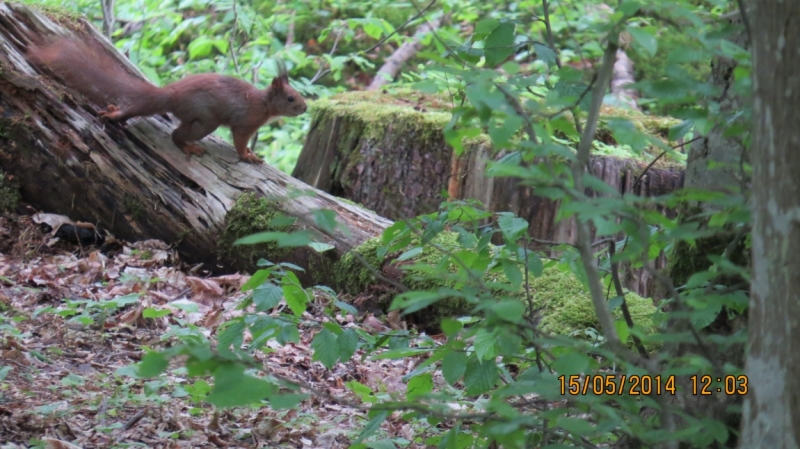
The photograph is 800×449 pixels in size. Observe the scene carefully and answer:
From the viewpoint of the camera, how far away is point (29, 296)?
3.68 metres

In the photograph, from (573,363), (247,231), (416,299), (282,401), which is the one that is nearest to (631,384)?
(573,363)

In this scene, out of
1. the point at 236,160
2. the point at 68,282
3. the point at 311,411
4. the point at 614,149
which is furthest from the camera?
the point at 614,149

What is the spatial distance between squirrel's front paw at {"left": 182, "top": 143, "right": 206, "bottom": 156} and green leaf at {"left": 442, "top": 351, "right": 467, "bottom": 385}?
3.31 metres

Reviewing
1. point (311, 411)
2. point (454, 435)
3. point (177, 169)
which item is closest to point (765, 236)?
point (454, 435)

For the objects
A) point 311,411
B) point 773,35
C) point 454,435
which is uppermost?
point 773,35

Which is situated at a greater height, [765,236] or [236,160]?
[765,236]

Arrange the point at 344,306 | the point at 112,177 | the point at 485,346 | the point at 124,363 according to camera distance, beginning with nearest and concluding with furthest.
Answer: the point at 485,346 → the point at 344,306 → the point at 124,363 → the point at 112,177

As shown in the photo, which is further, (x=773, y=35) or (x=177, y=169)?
(x=177, y=169)

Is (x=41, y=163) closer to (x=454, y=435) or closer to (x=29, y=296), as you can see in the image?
(x=29, y=296)

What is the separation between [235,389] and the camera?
1318 millimetres

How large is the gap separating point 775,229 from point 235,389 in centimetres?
105

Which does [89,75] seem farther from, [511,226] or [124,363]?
[511,226]

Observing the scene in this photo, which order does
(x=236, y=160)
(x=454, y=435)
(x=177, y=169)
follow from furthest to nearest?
(x=236, y=160)
(x=177, y=169)
(x=454, y=435)

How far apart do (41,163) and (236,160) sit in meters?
1.19
